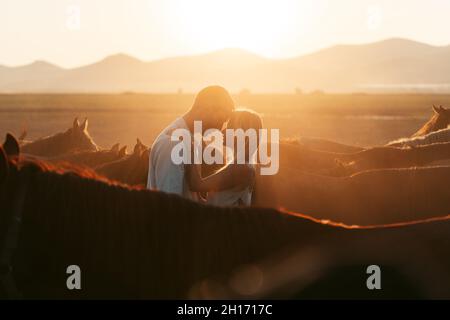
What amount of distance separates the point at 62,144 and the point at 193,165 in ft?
23.5

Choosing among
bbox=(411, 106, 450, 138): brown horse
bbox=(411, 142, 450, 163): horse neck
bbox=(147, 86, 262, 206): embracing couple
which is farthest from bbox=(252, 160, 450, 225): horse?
bbox=(411, 106, 450, 138): brown horse

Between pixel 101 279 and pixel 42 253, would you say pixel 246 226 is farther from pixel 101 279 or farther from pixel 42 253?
pixel 42 253

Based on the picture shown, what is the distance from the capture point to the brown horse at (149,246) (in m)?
2.42

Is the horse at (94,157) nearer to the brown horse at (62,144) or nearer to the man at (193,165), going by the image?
the brown horse at (62,144)

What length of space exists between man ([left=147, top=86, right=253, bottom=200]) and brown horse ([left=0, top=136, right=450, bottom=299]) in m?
1.17

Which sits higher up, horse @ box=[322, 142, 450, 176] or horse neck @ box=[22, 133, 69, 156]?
horse neck @ box=[22, 133, 69, 156]

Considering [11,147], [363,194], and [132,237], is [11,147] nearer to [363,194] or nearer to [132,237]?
[132,237]

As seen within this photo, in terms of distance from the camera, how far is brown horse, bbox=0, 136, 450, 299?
242cm

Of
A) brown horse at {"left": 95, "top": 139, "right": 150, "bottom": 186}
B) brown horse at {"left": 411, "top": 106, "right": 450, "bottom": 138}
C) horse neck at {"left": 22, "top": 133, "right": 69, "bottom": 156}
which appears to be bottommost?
brown horse at {"left": 95, "top": 139, "right": 150, "bottom": 186}

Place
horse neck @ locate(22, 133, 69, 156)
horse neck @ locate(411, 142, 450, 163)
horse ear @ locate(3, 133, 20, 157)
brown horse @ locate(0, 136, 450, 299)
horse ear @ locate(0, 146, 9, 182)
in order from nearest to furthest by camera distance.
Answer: horse ear @ locate(0, 146, 9, 182)
brown horse @ locate(0, 136, 450, 299)
horse ear @ locate(3, 133, 20, 157)
horse neck @ locate(411, 142, 450, 163)
horse neck @ locate(22, 133, 69, 156)

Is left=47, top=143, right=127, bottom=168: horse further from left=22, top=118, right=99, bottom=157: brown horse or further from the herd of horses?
the herd of horses

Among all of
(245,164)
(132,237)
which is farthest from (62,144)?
(132,237)
